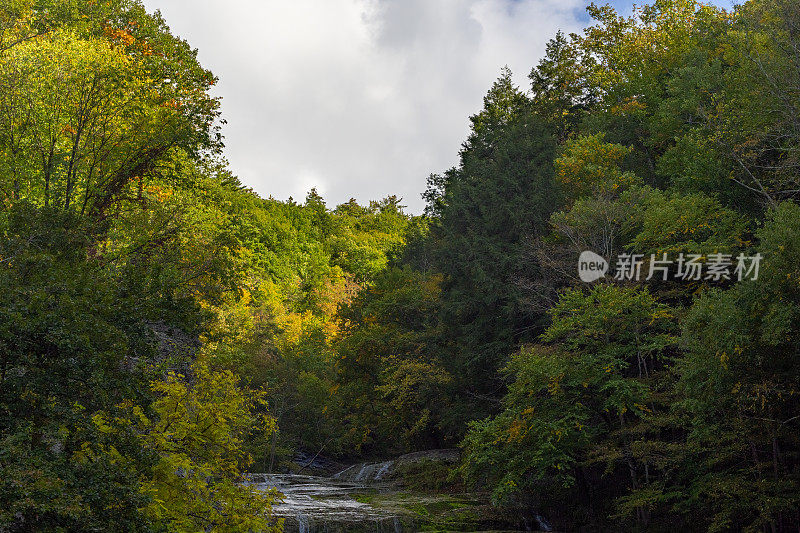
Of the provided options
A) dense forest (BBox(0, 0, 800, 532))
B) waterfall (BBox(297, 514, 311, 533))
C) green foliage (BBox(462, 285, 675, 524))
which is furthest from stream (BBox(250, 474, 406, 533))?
green foliage (BBox(462, 285, 675, 524))

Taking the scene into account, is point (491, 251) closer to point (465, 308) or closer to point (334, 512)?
point (465, 308)

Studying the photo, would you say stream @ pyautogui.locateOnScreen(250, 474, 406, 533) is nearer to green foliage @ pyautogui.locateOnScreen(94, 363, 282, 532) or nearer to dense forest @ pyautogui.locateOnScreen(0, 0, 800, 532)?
dense forest @ pyautogui.locateOnScreen(0, 0, 800, 532)

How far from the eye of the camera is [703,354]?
1306cm

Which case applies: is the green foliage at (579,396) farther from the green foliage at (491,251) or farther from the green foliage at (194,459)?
the green foliage at (194,459)

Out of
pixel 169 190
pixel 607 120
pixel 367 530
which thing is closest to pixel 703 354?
pixel 367 530

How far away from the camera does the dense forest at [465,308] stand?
7.30 m

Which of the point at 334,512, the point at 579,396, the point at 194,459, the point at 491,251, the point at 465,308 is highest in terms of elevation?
the point at 491,251

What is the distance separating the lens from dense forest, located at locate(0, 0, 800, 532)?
287 inches

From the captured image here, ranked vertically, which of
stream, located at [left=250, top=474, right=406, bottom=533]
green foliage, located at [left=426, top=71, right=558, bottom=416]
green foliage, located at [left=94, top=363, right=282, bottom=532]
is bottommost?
stream, located at [left=250, top=474, right=406, bottom=533]

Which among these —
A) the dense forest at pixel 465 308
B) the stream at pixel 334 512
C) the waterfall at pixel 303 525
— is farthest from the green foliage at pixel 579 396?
the waterfall at pixel 303 525

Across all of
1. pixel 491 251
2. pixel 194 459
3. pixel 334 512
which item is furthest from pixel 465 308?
pixel 194 459

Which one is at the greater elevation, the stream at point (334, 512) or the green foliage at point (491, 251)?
the green foliage at point (491, 251)

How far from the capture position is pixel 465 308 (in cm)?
2648

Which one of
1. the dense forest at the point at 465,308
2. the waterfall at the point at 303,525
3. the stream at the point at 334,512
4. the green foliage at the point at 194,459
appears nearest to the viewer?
the dense forest at the point at 465,308
